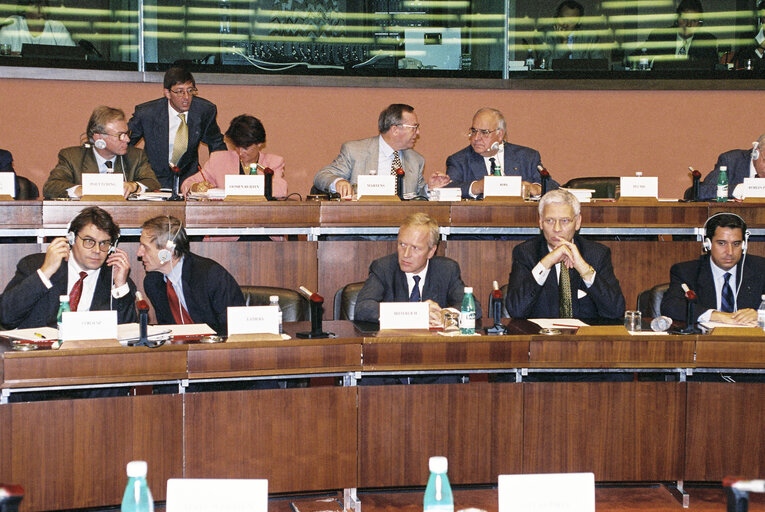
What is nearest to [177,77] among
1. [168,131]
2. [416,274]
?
[168,131]

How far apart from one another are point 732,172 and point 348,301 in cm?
275

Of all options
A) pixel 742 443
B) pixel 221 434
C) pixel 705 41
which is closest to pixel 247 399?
pixel 221 434

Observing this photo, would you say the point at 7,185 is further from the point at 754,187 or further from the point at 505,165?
the point at 754,187

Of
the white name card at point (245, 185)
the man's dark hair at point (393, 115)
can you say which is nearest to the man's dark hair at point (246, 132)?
the white name card at point (245, 185)

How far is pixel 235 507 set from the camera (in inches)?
67.2

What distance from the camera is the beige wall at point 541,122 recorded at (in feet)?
23.1

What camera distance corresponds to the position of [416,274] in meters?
4.14

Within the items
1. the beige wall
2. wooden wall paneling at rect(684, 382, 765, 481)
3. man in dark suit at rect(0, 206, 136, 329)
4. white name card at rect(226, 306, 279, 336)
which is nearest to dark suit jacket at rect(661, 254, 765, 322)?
wooden wall paneling at rect(684, 382, 765, 481)

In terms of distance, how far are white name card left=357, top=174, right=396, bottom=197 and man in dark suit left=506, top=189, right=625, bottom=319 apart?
1.10m

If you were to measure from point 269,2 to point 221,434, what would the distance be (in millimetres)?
4501

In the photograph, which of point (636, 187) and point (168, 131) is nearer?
point (636, 187)

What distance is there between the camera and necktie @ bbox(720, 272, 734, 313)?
425cm

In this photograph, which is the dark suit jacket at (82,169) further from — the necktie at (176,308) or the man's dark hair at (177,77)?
the necktie at (176,308)

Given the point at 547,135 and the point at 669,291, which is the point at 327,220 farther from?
the point at 547,135
